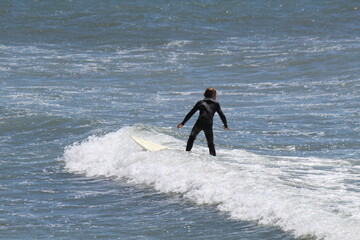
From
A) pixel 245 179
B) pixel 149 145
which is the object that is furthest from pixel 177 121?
pixel 245 179

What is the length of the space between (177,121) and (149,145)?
5.09 m

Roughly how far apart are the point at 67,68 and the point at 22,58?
3.22m

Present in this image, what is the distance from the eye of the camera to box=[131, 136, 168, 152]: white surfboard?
1640 centimetres

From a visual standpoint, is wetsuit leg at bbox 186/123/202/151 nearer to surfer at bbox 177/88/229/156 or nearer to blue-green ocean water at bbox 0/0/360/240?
surfer at bbox 177/88/229/156

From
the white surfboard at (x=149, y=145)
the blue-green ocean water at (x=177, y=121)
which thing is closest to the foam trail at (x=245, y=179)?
the blue-green ocean water at (x=177, y=121)

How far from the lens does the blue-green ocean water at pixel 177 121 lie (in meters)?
11.7

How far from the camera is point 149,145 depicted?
55.1 feet

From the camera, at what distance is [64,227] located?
11.3 m

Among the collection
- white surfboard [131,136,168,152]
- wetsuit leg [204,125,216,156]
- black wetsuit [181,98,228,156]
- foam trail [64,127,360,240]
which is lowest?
foam trail [64,127,360,240]

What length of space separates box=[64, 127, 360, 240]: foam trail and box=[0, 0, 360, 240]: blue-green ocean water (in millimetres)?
35

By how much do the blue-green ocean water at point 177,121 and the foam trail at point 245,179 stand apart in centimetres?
4

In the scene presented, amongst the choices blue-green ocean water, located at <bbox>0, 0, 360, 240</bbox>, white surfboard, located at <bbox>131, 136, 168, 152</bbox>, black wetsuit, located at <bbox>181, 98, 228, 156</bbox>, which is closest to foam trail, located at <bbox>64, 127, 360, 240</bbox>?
blue-green ocean water, located at <bbox>0, 0, 360, 240</bbox>

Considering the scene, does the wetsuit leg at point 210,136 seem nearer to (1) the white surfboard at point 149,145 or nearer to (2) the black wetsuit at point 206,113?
(2) the black wetsuit at point 206,113

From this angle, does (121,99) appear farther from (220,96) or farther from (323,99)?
(323,99)
